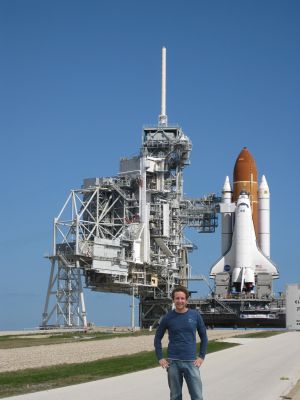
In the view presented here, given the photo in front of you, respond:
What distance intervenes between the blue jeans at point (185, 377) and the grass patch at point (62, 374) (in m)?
6.07

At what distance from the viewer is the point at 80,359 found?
29.0 m

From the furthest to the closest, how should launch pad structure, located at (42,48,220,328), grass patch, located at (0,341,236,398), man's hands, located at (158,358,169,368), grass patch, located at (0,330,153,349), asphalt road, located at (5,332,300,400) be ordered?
launch pad structure, located at (42,48,220,328) < grass patch, located at (0,330,153,349) < grass patch, located at (0,341,236,398) < asphalt road, located at (5,332,300,400) < man's hands, located at (158,358,169,368)

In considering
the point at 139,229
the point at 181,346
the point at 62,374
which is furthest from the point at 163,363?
the point at 139,229

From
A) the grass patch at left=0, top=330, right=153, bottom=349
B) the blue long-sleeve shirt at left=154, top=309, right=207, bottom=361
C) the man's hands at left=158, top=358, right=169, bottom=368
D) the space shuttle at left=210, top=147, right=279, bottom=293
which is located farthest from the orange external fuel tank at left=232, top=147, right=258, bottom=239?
the man's hands at left=158, top=358, right=169, bottom=368

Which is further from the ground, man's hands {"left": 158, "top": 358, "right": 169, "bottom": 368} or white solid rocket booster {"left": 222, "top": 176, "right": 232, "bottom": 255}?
white solid rocket booster {"left": 222, "top": 176, "right": 232, "bottom": 255}

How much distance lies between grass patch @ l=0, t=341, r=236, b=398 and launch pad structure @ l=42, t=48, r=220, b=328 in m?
46.2

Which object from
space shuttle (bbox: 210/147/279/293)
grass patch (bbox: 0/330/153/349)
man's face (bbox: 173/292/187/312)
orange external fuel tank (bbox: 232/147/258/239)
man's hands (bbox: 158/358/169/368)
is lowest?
grass patch (bbox: 0/330/153/349)

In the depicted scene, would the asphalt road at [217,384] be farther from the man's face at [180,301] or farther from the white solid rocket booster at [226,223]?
the white solid rocket booster at [226,223]

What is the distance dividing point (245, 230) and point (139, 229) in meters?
11.0

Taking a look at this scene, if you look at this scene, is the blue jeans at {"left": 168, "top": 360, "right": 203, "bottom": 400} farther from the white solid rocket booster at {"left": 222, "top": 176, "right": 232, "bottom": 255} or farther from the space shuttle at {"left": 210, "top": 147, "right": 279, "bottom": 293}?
Answer: the white solid rocket booster at {"left": 222, "top": 176, "right": 232, "bottom": 255}

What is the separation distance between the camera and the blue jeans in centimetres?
1091

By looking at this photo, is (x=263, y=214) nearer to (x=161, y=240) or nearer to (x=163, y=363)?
(x=161, y=240)

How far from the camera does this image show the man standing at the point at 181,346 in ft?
35.7

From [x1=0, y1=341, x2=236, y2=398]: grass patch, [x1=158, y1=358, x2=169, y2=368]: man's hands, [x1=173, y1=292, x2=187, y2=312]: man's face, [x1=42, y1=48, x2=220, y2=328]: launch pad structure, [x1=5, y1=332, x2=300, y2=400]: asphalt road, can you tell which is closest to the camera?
[x1=158, y1=358, x2=169, y2=368]: man's hands
